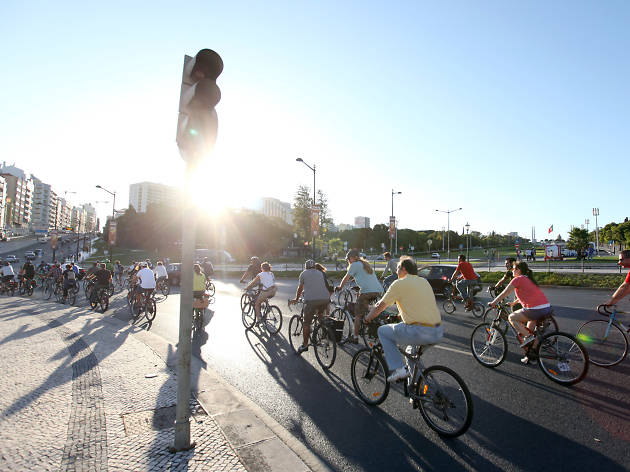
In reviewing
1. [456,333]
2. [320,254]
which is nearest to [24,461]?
[456,333]

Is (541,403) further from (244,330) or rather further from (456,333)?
(244,330)

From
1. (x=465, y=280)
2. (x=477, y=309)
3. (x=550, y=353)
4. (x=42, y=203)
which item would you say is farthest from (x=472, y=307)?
(x=42, y=203)

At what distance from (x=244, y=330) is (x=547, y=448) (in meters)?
7.12

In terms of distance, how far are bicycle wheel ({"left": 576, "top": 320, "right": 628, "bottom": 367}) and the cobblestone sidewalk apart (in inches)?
245

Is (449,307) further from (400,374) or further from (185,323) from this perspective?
(185,323)

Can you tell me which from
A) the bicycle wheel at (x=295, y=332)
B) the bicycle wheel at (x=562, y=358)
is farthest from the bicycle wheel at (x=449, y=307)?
the bicycle wheel at (x=562, y=358)

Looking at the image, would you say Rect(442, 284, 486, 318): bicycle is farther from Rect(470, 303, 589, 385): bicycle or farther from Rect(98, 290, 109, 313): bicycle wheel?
Rect(98, 290, 109, 313): bicycle wheel

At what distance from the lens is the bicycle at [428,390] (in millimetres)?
3662

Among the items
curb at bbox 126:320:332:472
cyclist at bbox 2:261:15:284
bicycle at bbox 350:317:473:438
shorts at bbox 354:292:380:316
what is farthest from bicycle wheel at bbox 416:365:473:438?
cyclist at bbox 2:261:15:284

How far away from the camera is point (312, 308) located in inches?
260

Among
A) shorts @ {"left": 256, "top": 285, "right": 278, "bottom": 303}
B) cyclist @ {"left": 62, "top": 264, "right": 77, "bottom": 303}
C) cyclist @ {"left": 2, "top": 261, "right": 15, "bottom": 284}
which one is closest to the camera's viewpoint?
shorts @ {"left": 256, "top": 285, "right": 278, "bottom": 303}

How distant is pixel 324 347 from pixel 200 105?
4.35 m

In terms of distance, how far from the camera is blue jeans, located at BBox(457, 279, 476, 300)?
11141 millimetres

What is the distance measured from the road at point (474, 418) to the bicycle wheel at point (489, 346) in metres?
0.16
